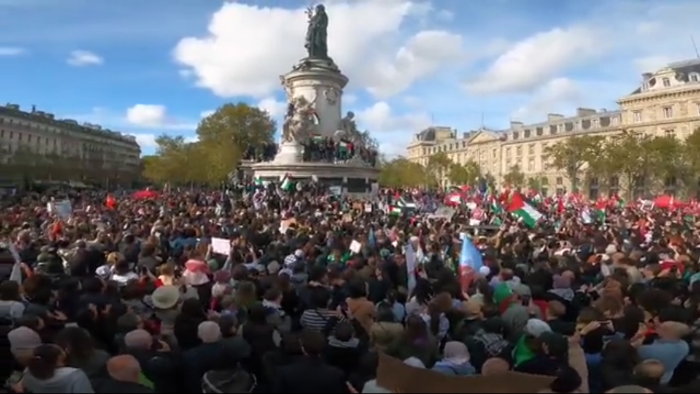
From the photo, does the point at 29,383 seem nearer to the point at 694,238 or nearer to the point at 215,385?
the point at 215,385

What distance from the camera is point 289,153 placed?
5381 cm

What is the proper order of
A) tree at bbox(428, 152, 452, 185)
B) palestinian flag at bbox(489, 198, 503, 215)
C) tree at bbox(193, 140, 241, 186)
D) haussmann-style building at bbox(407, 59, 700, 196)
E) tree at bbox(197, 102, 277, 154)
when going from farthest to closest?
tree at bbox(428, 152, 452, 185), tree at bbox(197, 102, 277, 154), haussmann-style building at bbox(407, 59, 700, 196), tree at bbox(193, 140, 241, 186), palestinian flag at bbox(489, 198, 503, 215)

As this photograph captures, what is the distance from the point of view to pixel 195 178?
3374 inches

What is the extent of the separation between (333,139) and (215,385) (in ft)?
163

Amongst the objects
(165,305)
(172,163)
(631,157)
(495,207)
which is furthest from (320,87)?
(165,305)

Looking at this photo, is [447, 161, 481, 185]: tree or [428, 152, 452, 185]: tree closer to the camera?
[447, 161, 481, 185]: tree

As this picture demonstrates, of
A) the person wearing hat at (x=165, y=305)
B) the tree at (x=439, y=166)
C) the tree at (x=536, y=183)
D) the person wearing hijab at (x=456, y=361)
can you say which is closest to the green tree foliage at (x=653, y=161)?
the tree at (x=536, y=183)

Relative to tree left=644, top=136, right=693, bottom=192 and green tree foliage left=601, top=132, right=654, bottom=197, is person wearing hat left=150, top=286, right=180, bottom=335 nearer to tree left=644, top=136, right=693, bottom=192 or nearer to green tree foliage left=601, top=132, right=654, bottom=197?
tree left=644, top=136, right=693, bottom=192

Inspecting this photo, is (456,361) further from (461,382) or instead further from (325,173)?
(325,173)

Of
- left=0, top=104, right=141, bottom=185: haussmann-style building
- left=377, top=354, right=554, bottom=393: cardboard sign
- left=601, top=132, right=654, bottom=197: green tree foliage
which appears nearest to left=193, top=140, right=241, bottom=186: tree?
left=0, top=104, right=141, bottom=185: haussmann-style building

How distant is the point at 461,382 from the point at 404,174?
112368mm

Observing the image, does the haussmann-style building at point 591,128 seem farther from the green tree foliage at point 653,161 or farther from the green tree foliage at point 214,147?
the green tree foliage at point 214,147

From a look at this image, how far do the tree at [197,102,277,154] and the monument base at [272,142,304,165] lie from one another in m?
38.5

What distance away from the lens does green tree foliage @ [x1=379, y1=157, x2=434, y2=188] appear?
10916cm
